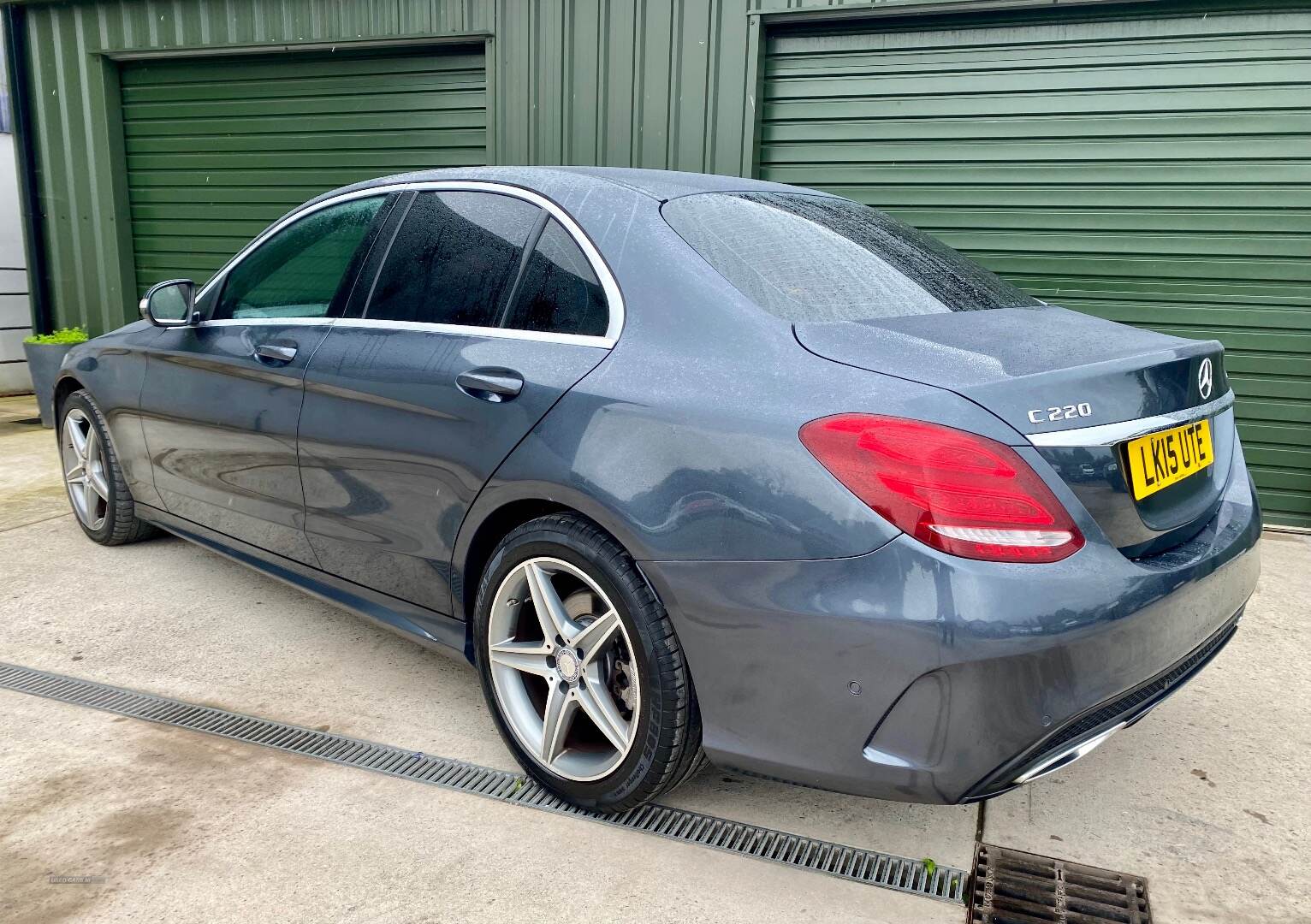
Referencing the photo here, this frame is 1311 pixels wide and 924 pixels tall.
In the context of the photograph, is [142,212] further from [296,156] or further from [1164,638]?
[1164,638]

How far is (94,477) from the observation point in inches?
172

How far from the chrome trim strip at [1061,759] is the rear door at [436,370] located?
1237 millimetres

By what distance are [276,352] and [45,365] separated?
489 centimetres

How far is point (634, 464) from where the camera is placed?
218 centimetres

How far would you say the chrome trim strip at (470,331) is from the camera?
2.41 meters

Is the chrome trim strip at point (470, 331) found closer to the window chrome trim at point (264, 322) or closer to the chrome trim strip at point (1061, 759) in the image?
the window chrome trim at point (264, 322)

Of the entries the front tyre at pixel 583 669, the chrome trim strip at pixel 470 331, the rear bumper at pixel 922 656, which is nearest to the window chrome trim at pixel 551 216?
the chrome trim strip at pixel 470 331

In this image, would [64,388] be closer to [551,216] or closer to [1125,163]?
[551,216]

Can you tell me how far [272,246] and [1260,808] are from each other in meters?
3.34

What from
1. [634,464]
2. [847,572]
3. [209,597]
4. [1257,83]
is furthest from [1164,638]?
[1257,83]

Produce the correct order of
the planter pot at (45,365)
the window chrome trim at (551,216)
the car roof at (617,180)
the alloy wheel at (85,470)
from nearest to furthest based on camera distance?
the window chrome trim at (551,216) < the car roof at (617,180) < the alloy wheel at (85,470) < the planter pot at (45,365)

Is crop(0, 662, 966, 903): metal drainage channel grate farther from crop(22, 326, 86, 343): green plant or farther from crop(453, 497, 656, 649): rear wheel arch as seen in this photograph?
crop(22, 326, 86, 343): green plant

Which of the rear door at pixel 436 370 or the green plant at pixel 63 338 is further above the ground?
the rear door at pixel 436 370

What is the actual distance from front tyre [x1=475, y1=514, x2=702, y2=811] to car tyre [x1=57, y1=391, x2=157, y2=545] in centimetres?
243
